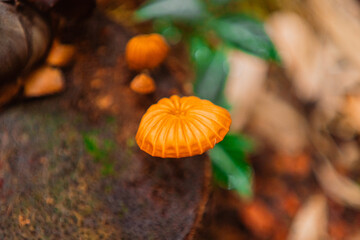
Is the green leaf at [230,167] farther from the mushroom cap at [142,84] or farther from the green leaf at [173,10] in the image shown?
the green leaf at [173,10]

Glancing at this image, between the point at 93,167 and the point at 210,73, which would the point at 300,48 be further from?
the point at 93,167

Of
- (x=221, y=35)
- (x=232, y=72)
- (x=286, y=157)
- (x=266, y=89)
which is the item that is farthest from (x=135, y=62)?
(x=286, y=157)

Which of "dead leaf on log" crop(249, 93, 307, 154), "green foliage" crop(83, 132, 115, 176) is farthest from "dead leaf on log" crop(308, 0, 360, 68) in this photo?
"green foliage" crop(83, 132, 115, 176)

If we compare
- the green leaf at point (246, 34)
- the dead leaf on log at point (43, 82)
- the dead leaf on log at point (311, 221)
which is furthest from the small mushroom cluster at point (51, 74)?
the dead leaf on log at point (311, 221)

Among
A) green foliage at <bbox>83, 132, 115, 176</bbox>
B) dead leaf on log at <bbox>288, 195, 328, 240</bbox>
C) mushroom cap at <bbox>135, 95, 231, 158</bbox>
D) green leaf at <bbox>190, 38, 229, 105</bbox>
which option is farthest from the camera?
dead leaf on log at <bbox>288, 195, 328, 240</bbox>

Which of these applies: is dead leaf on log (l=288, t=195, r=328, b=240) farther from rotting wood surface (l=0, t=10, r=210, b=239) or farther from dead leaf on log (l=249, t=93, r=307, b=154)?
rotting wood surface (l=0, t=10, r=210, b=239)
